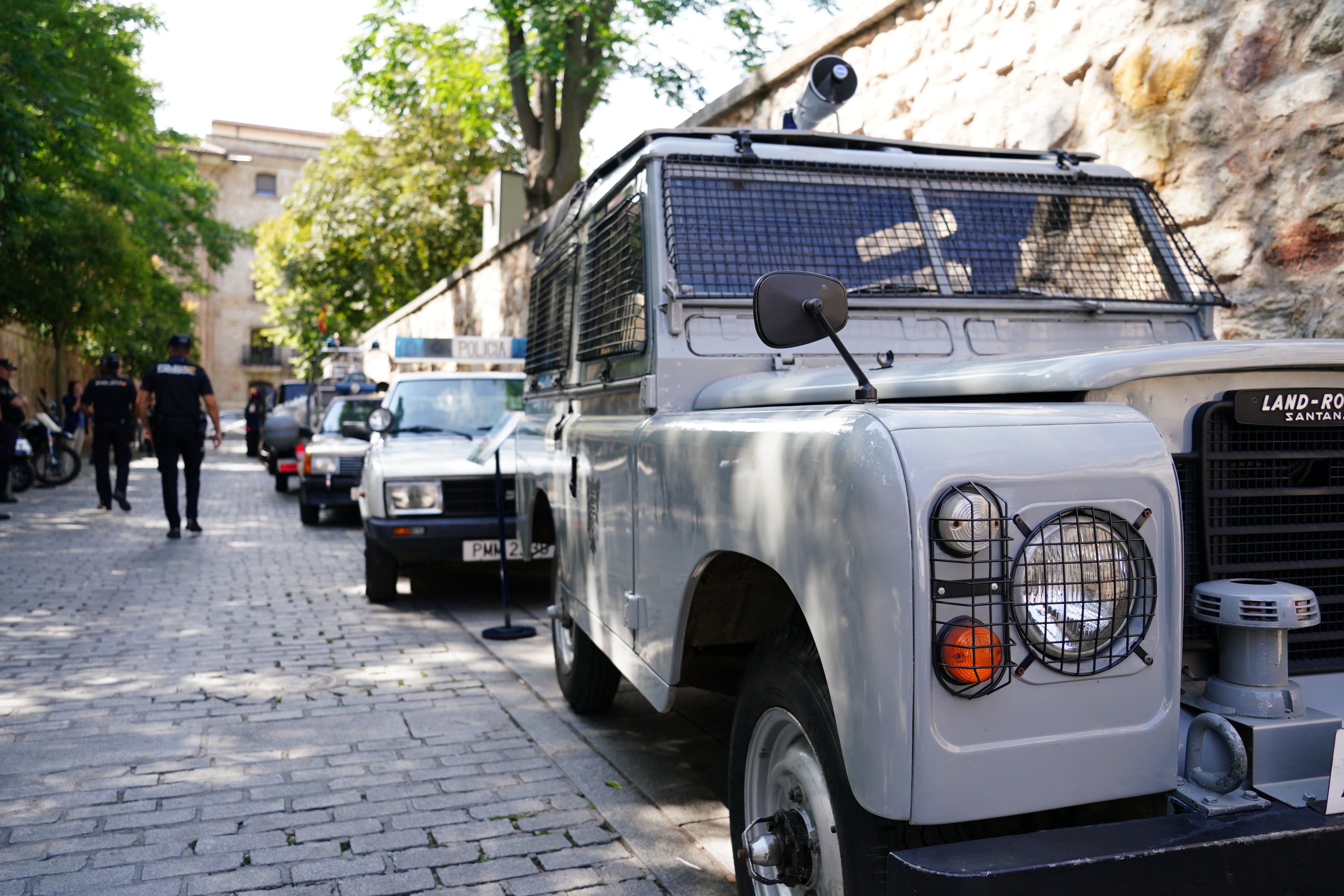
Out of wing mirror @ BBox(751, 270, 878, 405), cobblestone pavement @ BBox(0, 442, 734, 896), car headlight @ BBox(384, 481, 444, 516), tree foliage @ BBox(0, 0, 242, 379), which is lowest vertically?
cobblestone pavement @ BBox(0, 442, 734, 896)

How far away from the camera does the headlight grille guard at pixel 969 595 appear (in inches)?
74.0

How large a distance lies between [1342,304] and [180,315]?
3756cm

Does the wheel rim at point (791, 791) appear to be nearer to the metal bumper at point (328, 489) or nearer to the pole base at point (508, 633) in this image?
the pole base at point (508, 633)

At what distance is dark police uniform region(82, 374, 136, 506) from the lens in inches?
527

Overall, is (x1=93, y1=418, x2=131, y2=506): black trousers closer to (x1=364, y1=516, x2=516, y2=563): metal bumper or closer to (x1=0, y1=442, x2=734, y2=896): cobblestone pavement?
(x1=0, y1=442, x2=734, y2=896): cobblestone pavement


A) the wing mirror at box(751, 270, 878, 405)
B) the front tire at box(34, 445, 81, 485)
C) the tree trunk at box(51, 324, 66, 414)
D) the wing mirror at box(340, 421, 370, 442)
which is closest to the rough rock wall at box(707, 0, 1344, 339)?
the wing mirror at box(751, 270, 878, 405)

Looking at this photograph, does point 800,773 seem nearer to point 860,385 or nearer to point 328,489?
point 860,385

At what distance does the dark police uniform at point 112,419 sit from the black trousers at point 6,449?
157 centimetres

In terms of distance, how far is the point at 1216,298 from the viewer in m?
3.98

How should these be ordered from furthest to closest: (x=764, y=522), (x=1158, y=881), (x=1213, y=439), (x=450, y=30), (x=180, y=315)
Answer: (x=180, y=315) < (x=450, y=30) < (x=764, y=522) < (x=1213, y=439) < (x=1158, y=881)

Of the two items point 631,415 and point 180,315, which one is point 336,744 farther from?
point 180,315

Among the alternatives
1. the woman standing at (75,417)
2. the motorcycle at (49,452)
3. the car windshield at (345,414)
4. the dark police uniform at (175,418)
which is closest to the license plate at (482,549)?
the dark police uniform at (175,418)

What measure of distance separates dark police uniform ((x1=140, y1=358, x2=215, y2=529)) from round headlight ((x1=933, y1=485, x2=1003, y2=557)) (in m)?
10.7

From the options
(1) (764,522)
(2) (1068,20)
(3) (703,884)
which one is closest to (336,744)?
(3) (703,884)
